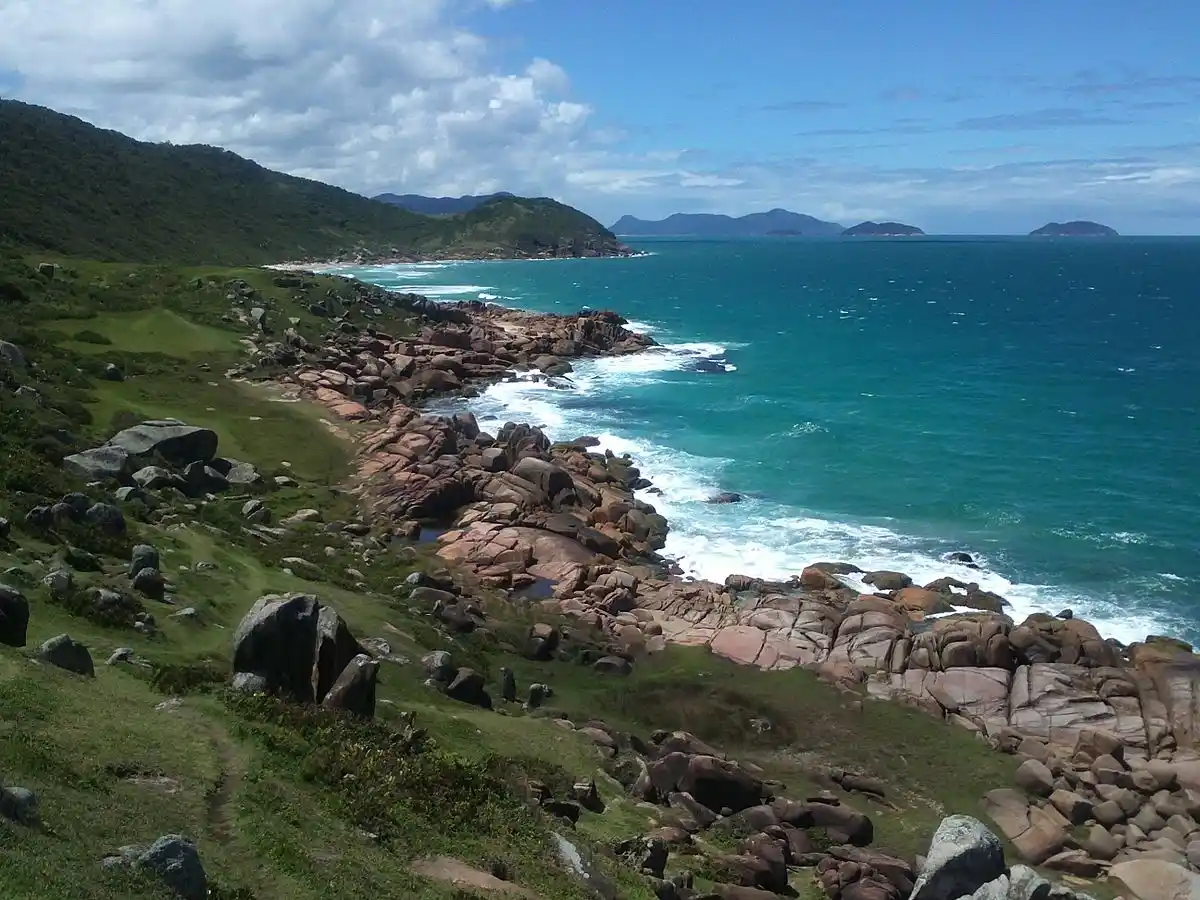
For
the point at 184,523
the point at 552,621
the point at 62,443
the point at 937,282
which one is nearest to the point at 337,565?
the point at 184,523

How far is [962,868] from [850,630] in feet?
53.1

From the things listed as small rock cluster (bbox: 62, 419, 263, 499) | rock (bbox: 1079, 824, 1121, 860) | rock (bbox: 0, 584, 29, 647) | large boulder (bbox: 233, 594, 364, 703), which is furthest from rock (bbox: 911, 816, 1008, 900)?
A: small rock cluster (bbox: 62, 419, 263, 499)

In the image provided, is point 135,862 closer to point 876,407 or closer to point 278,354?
point 278,354

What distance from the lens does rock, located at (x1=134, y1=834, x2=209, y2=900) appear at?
10.1 metres

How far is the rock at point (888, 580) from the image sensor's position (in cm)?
3738

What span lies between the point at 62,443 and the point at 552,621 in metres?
17.1

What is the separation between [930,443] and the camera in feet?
192

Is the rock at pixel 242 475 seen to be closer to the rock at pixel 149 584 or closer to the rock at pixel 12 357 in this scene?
the rock at pixel 12 357

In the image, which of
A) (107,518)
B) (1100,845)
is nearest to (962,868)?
(1100,845)

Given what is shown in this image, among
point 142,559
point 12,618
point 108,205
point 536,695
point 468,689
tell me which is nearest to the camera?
point 12,618

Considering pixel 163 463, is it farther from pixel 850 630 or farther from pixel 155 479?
pixel 850 630

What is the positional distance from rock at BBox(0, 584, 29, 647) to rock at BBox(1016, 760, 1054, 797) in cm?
2296

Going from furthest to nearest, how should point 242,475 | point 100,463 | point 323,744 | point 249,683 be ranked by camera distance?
1. point 242,475
2. point 100,463
3. point 249,683
4. point 323,744

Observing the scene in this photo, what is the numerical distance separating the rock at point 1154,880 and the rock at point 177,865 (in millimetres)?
18927
